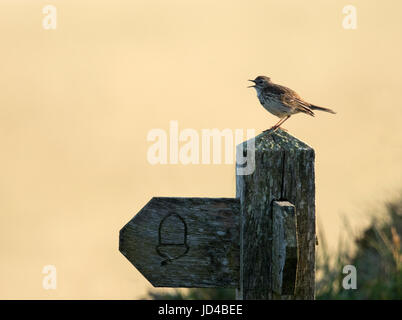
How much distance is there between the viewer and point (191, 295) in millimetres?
7652

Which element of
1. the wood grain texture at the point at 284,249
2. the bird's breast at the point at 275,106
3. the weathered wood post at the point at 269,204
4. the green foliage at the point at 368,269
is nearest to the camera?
the wood grain texture at the point at 284,249

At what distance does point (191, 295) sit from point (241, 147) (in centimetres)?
476

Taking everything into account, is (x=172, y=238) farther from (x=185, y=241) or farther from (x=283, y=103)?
(x=283, y=103)

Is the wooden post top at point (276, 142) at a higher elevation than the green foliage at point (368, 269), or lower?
higher

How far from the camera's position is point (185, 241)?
3.24 metres

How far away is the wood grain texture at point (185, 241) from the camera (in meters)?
3.22

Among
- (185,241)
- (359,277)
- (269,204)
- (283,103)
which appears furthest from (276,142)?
(359,277)

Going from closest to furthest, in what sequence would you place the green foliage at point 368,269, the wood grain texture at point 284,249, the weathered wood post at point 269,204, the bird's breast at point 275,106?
the wood grain texture at point 284,249 → the weathered wood post at point 269,204 → the bird's breast at point 275,106 → the green foliage at point 368,269

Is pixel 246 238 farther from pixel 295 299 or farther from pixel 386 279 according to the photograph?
pixel 386 279

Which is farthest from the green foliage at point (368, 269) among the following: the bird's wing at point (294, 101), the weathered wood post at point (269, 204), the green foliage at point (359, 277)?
the weathered wood post at point (269, 204)

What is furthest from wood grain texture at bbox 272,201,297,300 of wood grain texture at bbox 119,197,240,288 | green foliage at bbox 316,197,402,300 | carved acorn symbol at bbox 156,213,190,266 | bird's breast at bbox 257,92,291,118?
green foliage at bbox 316,197,402,300

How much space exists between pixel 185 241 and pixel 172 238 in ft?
0.23

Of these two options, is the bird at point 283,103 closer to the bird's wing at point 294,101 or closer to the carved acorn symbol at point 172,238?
the bird's wing at point 294,101
